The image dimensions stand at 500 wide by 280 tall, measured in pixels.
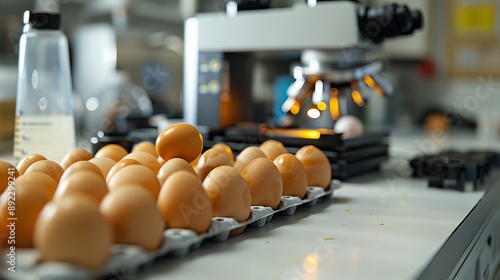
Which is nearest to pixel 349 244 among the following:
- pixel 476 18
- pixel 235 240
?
pixel 235 240

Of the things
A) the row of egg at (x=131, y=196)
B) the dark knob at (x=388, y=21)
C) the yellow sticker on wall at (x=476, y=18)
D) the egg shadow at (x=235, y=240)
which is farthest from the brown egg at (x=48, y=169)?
the yellow sticker on wall at (x=476, y=18)

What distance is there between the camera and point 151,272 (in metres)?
0.55

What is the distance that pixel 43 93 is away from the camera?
1087mm

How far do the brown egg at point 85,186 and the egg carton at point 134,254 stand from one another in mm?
78

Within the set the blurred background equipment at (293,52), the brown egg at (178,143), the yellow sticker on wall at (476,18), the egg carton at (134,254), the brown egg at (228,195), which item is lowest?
the egg carton at (134,254)

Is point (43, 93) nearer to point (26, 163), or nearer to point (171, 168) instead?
point (26, 163)

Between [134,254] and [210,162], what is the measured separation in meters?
0.33

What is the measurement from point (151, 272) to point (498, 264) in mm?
866

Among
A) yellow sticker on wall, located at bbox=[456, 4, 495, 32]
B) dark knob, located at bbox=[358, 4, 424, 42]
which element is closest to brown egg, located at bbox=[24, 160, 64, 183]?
dark knob, located at bbox=[358, 4, 424, 42]

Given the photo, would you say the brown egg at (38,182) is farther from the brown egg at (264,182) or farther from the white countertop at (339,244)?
the brown egg at (264,182)

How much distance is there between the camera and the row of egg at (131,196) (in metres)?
0.48

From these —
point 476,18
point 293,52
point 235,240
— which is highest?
point 476,18

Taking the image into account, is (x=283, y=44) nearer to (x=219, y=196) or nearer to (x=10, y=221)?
(x=219, y=196)

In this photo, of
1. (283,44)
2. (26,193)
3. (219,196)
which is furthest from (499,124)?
(26,193)
